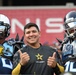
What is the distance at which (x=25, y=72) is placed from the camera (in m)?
5.87

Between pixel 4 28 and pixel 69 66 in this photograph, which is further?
pixel 4 28

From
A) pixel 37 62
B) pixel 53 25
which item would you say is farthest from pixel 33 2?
pixel 37 62

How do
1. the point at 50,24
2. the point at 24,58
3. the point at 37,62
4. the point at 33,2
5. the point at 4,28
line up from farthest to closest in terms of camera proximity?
1. the point at 33,2
2. the point at 50,24
3. the point at 4,28
4. the point at 37,62
5. the point at 24,58

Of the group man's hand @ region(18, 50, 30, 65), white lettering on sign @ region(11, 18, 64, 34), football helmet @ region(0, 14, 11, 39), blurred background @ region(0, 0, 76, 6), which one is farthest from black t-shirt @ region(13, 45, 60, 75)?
blurred background @ region(0, 0, 76, 6)

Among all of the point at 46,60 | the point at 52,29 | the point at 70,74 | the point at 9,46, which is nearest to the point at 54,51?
the point at 46,60

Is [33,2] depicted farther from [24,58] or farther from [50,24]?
[24,58]

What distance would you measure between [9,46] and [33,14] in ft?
17.6

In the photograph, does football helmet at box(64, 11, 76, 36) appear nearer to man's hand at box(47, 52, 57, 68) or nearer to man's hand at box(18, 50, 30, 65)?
A: man's hand at box(47, 52, 57, 68)

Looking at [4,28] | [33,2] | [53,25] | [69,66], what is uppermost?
[4,28]

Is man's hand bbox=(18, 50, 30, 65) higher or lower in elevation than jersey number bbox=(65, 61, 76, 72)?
higher

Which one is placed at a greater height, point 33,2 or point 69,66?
point 69,66

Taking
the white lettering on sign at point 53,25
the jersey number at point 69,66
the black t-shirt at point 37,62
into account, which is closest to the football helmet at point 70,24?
the jersey number at point 69,66

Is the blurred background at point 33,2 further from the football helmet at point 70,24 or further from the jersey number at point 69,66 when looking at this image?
the jersey number at point 69,66

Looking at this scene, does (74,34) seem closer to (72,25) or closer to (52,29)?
(72,25)
